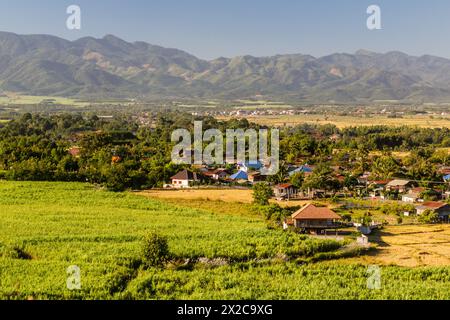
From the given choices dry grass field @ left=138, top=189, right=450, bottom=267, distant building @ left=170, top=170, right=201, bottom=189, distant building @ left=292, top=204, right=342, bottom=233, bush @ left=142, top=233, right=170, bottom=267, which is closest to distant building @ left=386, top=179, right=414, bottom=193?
dry grass field @ left=138, top=189, right=450, bottom=267

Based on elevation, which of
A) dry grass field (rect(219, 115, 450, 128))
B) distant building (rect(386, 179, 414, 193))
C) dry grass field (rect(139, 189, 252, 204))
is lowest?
dry grass field (rect(139, 189, 252, 204))

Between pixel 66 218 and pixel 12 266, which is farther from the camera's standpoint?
pixel 66 218

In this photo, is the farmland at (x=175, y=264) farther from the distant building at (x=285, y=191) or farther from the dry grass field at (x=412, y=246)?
the distant building at (x=285, y=191)

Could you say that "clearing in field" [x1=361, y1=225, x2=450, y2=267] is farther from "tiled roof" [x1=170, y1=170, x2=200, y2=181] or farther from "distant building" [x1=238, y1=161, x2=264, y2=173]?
"distant building" [x1=238, y1=161, x2=264, y2=173]

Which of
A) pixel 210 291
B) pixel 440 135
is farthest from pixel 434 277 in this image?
pixel 440 135
